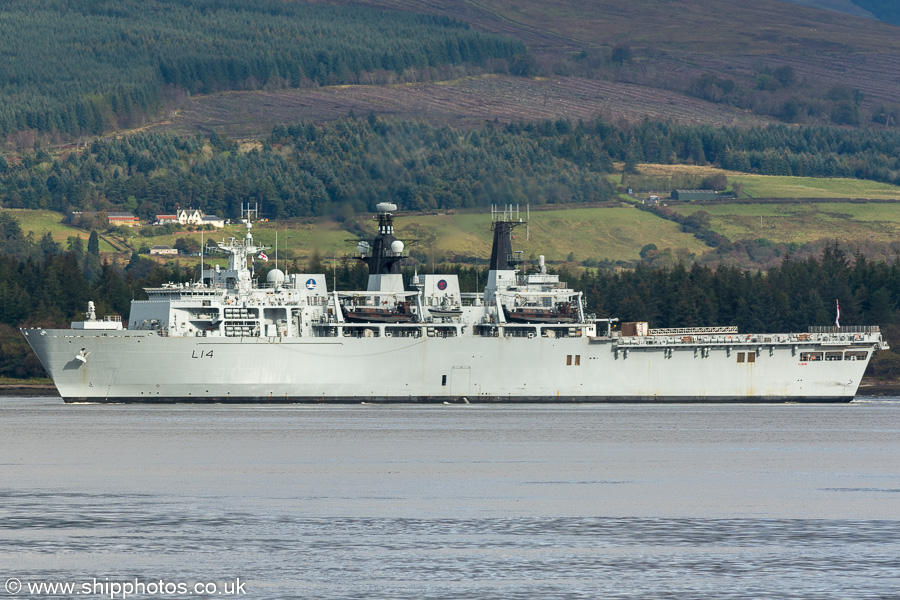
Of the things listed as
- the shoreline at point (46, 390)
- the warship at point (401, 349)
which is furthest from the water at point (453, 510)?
the shoreline at point (46, 390)

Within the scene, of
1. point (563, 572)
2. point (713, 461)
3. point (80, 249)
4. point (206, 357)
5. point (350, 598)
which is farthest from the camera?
point (80, 249)

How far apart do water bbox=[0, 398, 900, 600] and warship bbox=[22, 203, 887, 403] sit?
12.2 meters

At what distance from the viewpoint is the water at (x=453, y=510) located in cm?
2780

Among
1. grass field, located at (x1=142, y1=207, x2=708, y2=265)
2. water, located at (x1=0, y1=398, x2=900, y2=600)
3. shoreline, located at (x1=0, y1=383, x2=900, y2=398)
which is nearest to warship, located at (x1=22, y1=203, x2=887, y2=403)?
grass field, located at (x1=142, y1=207, x2=708, y2=265)

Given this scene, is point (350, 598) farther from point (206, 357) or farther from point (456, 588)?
point (206, 357)

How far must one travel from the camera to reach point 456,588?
26.7 meters

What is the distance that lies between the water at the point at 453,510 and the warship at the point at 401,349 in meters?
12.2

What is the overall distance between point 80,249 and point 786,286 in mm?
93733

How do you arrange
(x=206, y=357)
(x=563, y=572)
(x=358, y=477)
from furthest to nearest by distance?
(x=206, y=357) < (x=358, y=477) < (x=563, y=572)

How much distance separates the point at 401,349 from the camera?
80.2m

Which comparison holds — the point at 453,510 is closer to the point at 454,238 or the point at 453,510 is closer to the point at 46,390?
the point at 454,238

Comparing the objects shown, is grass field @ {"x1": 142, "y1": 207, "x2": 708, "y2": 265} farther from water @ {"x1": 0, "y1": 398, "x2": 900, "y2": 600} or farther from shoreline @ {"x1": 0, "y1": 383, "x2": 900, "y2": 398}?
water @ {"x1": 0, "y1": 398, "x2": 900, "y2": 600}

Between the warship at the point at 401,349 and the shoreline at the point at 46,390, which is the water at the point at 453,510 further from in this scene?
the shoreline at the point at 46,390

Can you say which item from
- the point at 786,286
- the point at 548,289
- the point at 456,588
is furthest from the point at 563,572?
the point at 786,286
